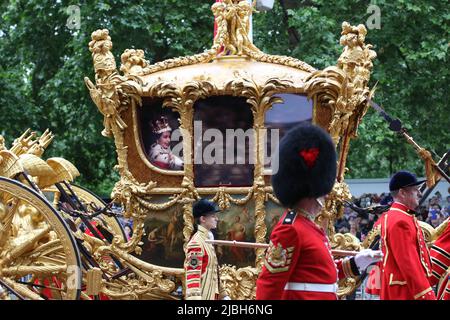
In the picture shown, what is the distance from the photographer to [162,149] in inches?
411

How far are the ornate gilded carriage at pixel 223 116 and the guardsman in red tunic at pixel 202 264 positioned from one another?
119 centimetres

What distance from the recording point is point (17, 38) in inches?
766

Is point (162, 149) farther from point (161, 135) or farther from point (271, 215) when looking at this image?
point (271, 215)

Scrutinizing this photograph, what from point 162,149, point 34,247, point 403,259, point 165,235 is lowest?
point 34,247

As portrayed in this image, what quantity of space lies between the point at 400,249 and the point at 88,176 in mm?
12605

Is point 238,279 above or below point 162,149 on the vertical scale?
below

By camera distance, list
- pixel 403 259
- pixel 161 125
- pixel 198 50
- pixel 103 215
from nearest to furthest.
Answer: pixel 403 259, pixel 161 125, pixel 103 215, pixel 198 50

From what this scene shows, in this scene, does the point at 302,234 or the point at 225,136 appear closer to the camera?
the point at 302,234

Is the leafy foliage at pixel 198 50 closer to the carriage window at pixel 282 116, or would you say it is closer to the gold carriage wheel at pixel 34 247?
the carriage window at pixel 282 116

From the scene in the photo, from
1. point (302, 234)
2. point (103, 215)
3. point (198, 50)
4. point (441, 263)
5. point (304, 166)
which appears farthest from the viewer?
point (198, 50)

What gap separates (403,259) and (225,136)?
2.75 m

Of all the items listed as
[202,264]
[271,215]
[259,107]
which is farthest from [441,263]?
[259,107]

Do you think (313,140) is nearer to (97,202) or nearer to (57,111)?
(97,202)

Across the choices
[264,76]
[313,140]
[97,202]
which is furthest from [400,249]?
[97,202]
